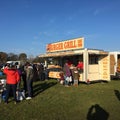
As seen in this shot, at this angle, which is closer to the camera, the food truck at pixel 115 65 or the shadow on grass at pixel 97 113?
the shadow on grass at pixel 97 113

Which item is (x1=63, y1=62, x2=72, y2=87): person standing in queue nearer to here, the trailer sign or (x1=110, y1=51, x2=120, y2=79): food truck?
the trailer sign

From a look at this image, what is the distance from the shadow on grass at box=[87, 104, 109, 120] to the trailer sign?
340 inches

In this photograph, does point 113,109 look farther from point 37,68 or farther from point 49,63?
point 49,63

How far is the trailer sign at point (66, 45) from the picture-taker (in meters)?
17.3

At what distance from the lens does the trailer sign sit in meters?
17.3

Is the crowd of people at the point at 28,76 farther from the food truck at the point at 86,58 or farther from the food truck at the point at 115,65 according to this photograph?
the food truck at the point at 115,65

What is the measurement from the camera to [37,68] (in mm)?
20328

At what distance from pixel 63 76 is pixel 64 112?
30.8ft

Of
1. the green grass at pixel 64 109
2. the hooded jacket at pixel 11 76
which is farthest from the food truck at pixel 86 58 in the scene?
the hooded jacket at pixel 11 76

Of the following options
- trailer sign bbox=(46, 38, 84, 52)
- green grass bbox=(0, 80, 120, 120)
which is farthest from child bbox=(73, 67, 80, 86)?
green grass bbox=(0, 80, 120, 120)

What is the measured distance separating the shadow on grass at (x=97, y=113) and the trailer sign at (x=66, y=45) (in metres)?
8.63

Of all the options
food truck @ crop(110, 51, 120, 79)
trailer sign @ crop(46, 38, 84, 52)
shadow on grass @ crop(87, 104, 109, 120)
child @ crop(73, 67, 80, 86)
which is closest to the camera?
shadow on grass @ crop(87, 104, 109, 120)

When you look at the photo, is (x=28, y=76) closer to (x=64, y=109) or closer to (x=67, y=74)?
(x=64, y=109)

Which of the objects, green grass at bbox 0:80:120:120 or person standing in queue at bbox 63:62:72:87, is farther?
person standing in queue at bbox 63:62:72:87
